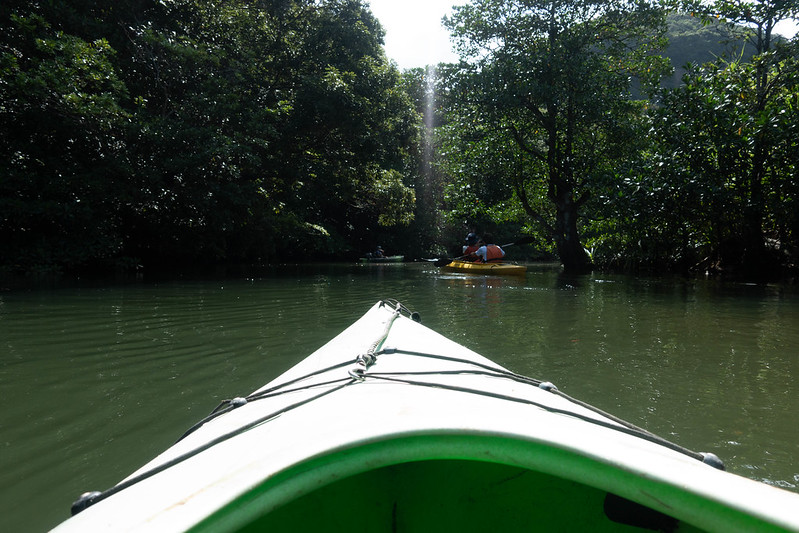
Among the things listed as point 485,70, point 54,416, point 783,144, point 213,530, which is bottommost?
point 54,416

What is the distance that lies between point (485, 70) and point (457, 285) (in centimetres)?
720

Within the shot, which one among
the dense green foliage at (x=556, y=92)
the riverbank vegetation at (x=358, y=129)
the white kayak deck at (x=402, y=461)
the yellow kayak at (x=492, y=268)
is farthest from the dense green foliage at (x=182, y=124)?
the white kayak deck at (x=402, y=461)

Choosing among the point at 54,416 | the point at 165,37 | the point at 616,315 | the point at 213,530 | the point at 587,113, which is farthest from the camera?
the point at 587,113

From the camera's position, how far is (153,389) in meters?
3.29

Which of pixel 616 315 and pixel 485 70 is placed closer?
pixel 616 315

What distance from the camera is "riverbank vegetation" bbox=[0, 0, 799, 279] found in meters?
10.9

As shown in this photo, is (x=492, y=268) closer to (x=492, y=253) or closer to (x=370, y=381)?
(x=492, y=253)

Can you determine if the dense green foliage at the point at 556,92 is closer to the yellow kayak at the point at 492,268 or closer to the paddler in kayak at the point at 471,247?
the paddler in kayak at the point at 471,247

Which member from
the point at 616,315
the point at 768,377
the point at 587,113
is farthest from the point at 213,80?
the point at 768,377

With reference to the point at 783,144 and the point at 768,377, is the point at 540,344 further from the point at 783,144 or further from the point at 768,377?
the point at 783,144

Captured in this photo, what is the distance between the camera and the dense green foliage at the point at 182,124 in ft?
35.7

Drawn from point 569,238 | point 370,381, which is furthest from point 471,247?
point 370,381

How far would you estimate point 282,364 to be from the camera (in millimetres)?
3965

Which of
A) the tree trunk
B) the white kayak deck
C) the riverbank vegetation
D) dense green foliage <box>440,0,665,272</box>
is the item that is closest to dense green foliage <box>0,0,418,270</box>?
the riverbank vegetation
